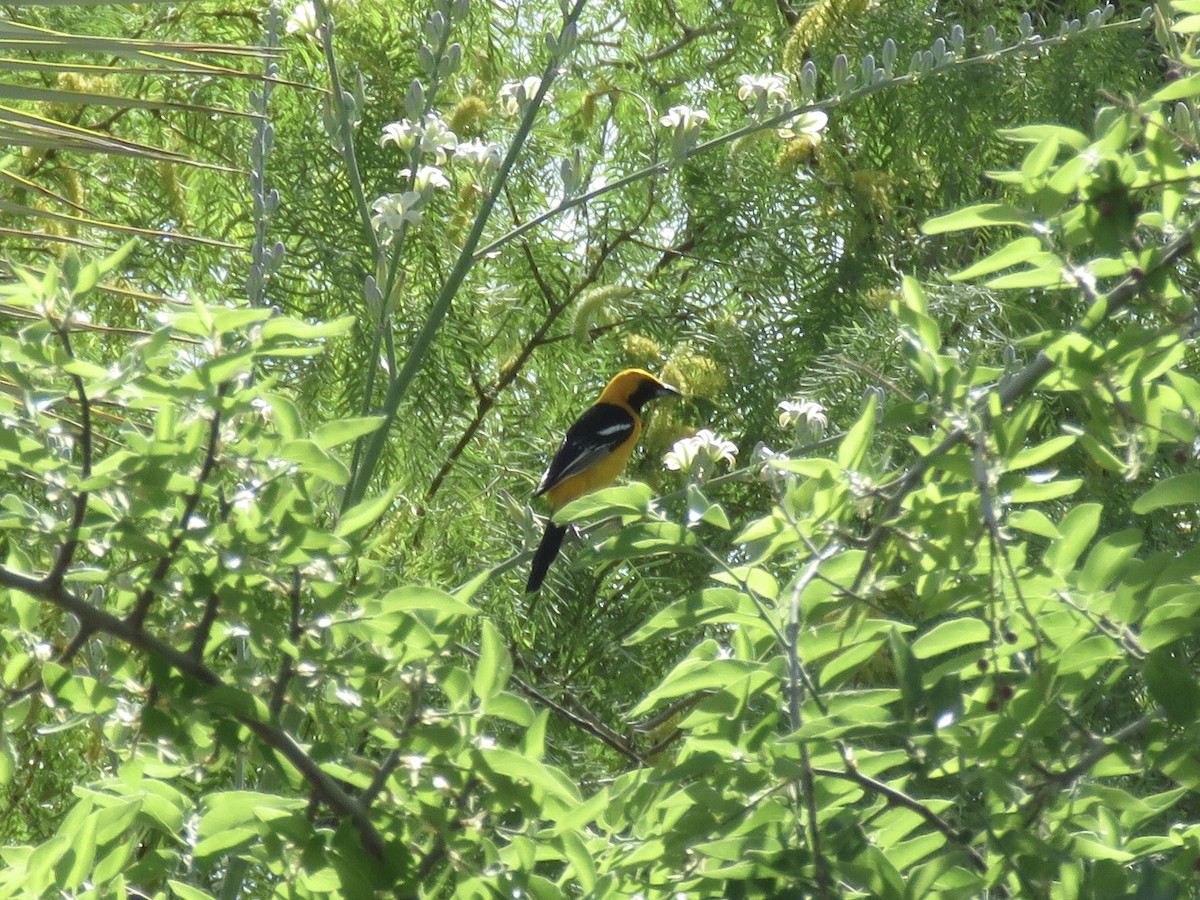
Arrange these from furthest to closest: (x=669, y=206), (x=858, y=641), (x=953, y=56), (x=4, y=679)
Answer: (x=669, y=206) → (x=953, y=56) → (x=4, y=679) → (x=858, y=641)

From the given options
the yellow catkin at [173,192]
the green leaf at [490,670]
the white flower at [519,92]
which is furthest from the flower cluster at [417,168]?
the green leaf at [490,670]

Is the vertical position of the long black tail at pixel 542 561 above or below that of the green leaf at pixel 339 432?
below

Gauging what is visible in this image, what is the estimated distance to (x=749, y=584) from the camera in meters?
1.00

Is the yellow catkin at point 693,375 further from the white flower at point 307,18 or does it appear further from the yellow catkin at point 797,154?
the white flower at point 307,18

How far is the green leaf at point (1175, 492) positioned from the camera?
94 cm

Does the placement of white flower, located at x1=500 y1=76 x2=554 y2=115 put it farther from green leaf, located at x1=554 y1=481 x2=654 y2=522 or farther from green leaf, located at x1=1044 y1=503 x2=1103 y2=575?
green leaf, located at x1=1044 y1=503 x2=1103 y2=575

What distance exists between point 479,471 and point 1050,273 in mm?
2589

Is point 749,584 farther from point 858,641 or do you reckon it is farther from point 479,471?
point 479,471

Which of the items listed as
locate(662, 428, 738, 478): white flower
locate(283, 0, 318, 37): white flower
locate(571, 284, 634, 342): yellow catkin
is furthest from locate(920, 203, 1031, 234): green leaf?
locate(571, 284, 634, 342): yellow catkin

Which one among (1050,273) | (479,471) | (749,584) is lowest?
(479,471)

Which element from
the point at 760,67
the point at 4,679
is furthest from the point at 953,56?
the point at 4,679

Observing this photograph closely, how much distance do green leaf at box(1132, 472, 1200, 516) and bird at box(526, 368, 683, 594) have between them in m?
2.48

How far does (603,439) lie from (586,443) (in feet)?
0.39

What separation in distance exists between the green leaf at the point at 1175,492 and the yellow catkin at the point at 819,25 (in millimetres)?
2452
